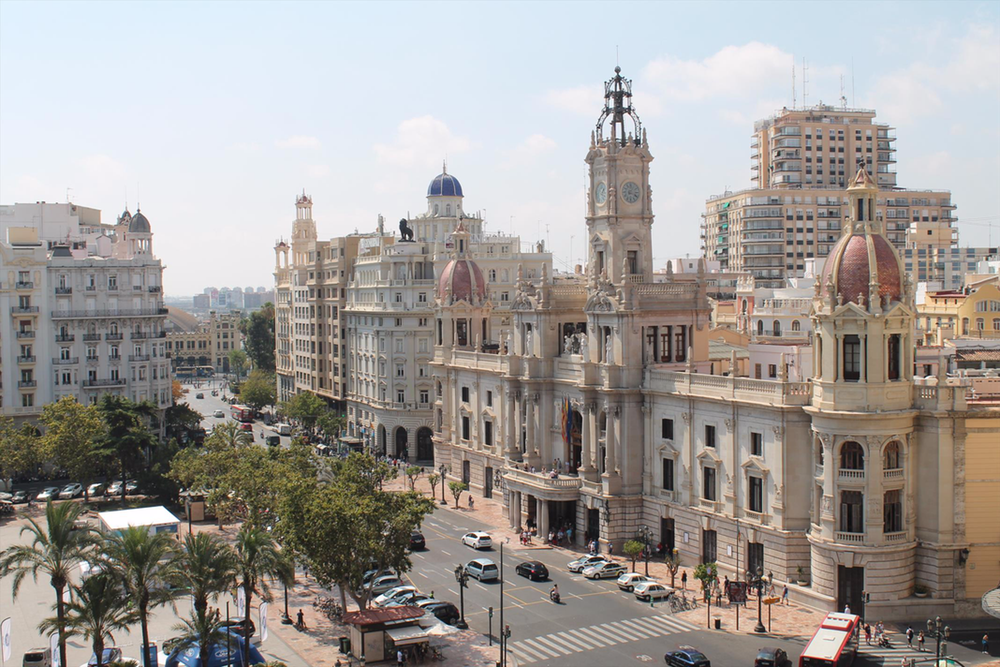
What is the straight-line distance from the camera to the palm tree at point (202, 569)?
4988 centimetres

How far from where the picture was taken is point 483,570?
71.1 meters

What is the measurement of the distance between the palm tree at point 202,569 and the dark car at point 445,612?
14.6m

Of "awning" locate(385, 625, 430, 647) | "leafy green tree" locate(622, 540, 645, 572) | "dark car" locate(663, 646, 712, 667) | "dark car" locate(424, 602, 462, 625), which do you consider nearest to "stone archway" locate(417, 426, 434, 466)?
"leafy green tree" locate(622, 540, 645, 572)

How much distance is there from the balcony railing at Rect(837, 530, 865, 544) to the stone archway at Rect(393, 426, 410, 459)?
226 feet

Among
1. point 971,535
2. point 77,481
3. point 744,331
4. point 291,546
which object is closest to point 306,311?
point 77,481

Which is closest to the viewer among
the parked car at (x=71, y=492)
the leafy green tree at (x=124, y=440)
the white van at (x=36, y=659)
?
the white van at (x=36, y=659)

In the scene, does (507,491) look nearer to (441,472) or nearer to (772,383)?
(441,472)

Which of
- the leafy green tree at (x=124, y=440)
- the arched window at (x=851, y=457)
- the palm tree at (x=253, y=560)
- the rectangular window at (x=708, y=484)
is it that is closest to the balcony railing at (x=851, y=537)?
the arched window at (x=851, y=457)

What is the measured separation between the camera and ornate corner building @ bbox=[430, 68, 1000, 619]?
60.8 m

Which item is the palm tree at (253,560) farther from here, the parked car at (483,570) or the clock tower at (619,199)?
the clock tower at (619,199)

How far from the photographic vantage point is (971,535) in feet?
201

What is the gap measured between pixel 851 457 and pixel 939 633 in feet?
40.4

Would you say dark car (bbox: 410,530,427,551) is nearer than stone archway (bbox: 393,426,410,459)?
Yes

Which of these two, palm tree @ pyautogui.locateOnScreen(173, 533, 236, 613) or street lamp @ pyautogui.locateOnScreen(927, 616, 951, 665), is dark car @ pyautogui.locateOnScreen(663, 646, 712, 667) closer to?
street lamp @ pyautogui.locateOnScreen(927, 616, 951, 665)
